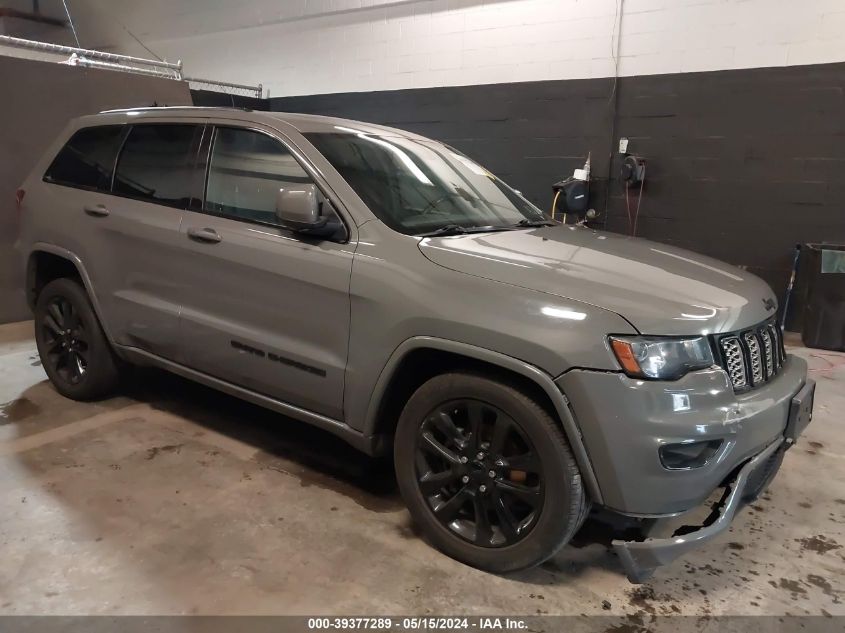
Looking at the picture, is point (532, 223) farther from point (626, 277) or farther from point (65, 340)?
point (65, 340)

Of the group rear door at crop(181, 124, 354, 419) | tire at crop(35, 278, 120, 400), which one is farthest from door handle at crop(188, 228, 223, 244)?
tire at crop(35, 278, 120, 400)

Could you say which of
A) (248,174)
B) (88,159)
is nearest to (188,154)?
(248,174)

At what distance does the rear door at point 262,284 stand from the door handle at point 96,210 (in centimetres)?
69

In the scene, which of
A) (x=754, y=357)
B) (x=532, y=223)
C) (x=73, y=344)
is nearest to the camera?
(x=754, y=357)

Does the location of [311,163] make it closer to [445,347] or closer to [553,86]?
[445,347]

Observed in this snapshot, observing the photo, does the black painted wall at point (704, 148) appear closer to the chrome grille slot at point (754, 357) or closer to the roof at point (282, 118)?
the roof at point (282, 118)

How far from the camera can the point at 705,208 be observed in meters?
6.45

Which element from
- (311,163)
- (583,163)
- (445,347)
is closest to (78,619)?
(445,347)

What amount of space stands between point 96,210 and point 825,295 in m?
6.10

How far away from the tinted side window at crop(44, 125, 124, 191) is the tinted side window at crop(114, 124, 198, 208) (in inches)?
4.3

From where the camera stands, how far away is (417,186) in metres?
3.08

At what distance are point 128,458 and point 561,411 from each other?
7.83ft

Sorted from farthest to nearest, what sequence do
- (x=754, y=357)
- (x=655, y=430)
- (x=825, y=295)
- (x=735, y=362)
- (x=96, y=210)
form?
1. (x=825, y=295)
2. (x=96, y=210)
3. (x=754, y=357)
4. (x=735, y=362)
5. (x=655, y=430)

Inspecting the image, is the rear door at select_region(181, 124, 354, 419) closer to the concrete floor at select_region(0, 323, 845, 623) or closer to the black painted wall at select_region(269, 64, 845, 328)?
the concrete floor at select_region(0, 323, 845, 623)
